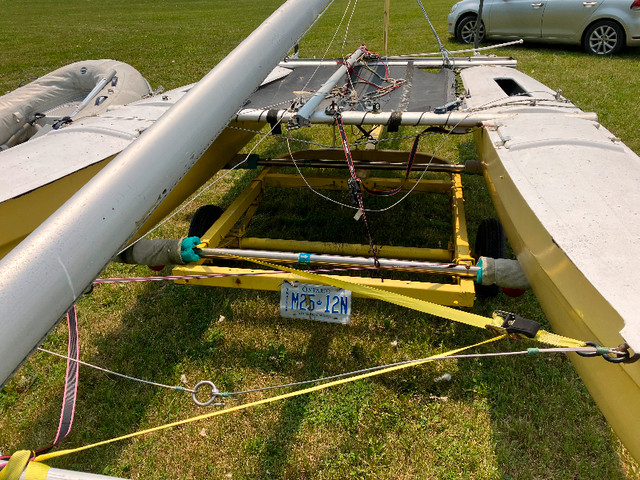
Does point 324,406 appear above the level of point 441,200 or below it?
below

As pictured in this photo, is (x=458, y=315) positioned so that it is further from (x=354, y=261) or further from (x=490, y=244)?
(x=490, y=244)

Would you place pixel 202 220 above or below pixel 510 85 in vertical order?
below

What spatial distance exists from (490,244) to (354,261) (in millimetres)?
1030

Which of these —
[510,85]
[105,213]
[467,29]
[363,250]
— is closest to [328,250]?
[363,250]

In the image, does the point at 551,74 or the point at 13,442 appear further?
the point at 551,74

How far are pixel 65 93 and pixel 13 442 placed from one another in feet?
15.2

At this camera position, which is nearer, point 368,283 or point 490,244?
point 368,283

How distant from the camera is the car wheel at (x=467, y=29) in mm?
9711

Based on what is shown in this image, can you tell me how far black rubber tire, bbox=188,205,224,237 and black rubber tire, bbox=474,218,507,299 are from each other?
1994 mm

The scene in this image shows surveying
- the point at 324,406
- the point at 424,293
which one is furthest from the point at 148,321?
the point at 424,293

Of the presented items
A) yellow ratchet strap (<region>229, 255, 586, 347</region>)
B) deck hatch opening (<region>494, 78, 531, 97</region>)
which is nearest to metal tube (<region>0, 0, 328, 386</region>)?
yellow ratchet strap (<region>229, 255, 586, 347</region>)

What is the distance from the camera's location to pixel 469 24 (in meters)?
9.82

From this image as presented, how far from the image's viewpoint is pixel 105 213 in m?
0.98

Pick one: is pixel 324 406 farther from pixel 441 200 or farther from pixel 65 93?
pixel 65 93
